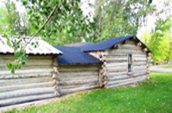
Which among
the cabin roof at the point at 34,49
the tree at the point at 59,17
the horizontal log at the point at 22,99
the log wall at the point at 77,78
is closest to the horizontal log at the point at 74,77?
the log wall at the point at 77,78

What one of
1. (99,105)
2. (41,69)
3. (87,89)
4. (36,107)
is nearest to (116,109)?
(99,105)

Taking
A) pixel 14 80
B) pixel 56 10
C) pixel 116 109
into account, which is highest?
pixel 56 10

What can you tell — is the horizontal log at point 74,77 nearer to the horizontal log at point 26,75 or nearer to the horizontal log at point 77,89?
the horizontal log at point 77,89

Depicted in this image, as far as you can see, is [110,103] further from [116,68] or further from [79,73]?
[116,68]

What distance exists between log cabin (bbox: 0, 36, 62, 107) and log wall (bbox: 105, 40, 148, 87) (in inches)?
212

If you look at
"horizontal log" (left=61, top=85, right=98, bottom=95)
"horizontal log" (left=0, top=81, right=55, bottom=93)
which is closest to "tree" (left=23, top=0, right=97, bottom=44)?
"horizontal log" (left=0, top=81, right=55, bottom=93)

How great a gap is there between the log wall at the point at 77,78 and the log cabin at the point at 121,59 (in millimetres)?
761

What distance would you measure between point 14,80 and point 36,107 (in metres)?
1.75

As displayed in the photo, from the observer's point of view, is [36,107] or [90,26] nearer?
[90,26]

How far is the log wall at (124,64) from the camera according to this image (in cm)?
1981

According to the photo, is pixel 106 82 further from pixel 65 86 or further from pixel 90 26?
pixel 90 26

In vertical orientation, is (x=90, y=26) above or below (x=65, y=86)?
above

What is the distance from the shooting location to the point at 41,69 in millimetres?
14680

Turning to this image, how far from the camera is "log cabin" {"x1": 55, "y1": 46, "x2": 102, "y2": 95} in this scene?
16470 mm
